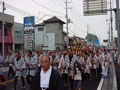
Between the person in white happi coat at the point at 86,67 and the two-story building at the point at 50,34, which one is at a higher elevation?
the two-story building at the point at 50,34

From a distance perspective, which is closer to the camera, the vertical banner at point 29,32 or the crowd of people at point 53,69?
the crowd of people at point 53,69

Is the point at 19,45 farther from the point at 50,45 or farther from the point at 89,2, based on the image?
the point at 89,2

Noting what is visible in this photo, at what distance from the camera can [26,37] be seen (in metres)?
25.1

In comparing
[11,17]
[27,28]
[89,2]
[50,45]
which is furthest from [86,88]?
[50,45]

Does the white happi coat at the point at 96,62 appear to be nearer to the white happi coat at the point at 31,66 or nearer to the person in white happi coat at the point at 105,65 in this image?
the person in white happi coat at the point at 105,65

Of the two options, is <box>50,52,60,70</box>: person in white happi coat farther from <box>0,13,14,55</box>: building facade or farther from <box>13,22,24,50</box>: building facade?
<box>13,22,24,50</box>: building facade

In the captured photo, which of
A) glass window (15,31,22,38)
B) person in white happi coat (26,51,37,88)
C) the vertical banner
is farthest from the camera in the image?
glass window (15,31,22,38)

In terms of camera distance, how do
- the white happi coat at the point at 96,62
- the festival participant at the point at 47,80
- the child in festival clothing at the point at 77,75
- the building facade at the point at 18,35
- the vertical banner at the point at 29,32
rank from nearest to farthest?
the festival participant at the point at 47,80, the child in festival clothing at the point at 77,75, the white happi coat at the point at 96,62, the vertical banner at the point at 29,32, the building facade at the point at 18,35

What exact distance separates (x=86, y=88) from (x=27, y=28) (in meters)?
17.7

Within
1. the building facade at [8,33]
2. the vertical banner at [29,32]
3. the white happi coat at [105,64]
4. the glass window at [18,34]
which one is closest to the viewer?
the white happi coat at [105,64]

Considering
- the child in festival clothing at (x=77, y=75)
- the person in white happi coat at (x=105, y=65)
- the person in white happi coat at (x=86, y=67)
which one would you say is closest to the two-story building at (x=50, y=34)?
the person in white happi coat at (x=105, y=65)

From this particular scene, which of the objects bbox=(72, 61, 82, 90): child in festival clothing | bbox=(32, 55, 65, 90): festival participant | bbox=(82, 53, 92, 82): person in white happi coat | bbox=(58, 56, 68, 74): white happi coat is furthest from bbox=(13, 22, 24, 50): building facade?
bbox=(32, 55, 65, 90): festival participant

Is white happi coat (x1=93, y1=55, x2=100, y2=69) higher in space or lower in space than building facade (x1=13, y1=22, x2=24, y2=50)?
lower

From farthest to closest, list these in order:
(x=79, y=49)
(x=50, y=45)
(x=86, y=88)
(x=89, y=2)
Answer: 1. (x=50, y=45)
2. (x=89, y=2)
3. (x=79, y=49)
4. (x=86, y=88)
